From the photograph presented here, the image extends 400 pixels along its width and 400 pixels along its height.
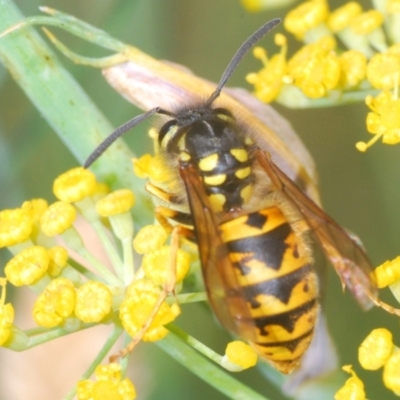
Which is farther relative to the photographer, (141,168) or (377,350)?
(141,168)

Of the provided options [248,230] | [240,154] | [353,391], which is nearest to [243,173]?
[240,154]

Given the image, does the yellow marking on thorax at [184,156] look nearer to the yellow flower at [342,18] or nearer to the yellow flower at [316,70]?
the yellow flower at [316,70]

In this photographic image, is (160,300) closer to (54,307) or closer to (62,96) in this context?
(54,307)

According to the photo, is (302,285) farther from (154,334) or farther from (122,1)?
(122,1)

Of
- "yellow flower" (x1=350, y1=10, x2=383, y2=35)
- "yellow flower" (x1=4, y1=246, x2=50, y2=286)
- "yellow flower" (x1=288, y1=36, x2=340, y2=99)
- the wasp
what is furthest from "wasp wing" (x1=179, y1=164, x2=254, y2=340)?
"yellow flower" (x1=350, y1=10, x2=383, y2=35)

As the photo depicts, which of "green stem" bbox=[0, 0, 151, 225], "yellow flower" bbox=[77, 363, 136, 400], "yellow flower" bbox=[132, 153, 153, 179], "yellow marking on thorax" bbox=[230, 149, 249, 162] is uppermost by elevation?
"green stem" bbox=[0, 0, 151, 225]

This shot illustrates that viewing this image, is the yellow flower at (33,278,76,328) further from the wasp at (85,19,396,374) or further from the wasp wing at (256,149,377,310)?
the wasp wing at (256,149,377,310)

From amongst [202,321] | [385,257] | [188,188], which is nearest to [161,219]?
[188,188]
